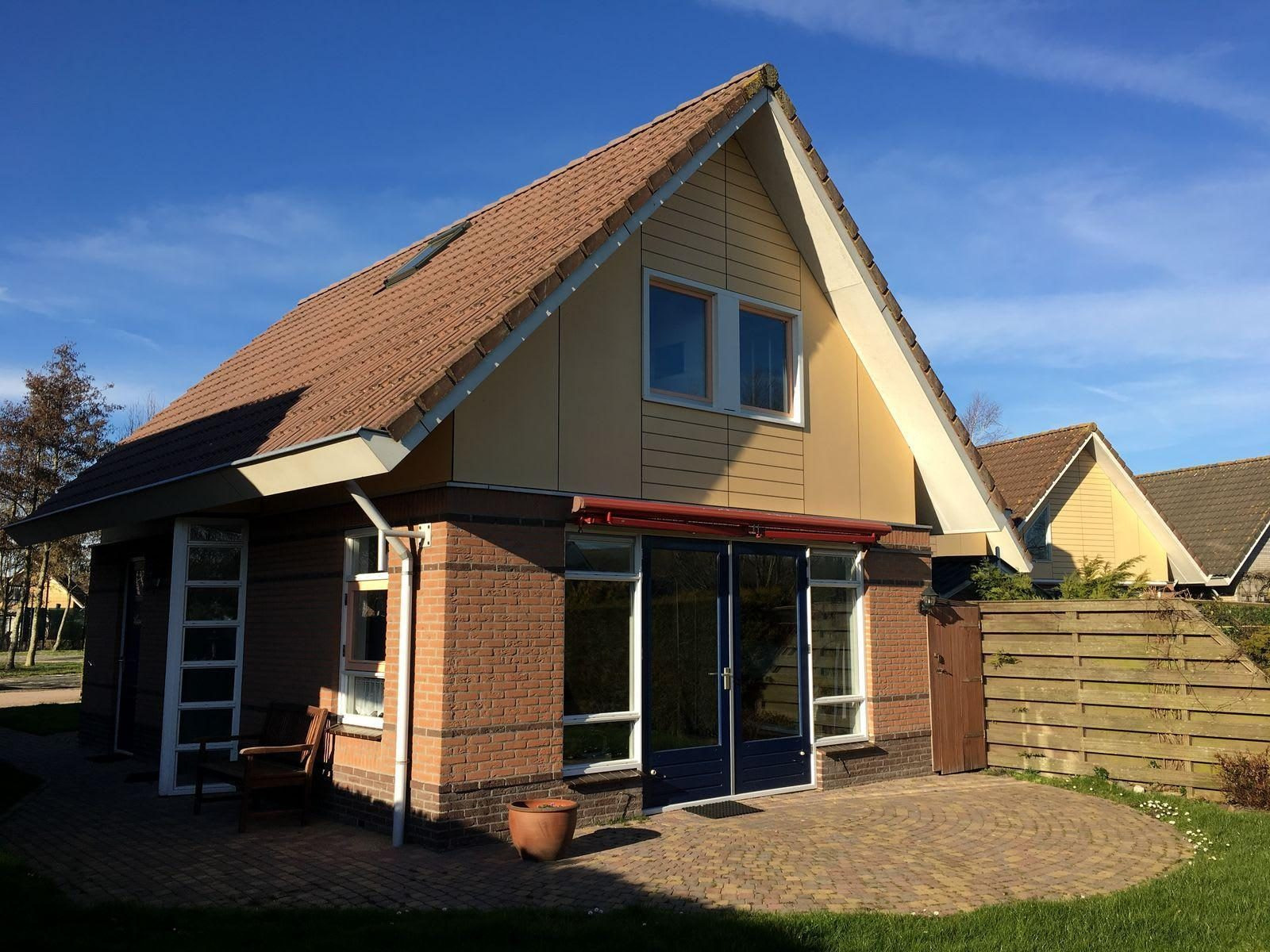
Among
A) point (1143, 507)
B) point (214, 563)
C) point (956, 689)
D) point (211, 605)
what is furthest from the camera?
point (1143, 507)

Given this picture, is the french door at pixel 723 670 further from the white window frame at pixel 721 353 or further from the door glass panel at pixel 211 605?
the door glass panel at pixel 211 605

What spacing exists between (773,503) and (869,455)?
6.17 ft

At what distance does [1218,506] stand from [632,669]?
22.9m

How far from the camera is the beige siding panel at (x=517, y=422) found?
29.5ft

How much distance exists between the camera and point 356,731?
31.6ft

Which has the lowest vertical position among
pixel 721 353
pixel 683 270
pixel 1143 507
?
pixel 1143 507

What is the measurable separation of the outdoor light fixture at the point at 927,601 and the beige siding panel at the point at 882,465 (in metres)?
0.92

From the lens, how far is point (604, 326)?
10.2 m

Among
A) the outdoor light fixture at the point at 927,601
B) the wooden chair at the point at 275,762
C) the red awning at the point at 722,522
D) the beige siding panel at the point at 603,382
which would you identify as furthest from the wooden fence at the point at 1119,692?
the wooden chair at the point at 275,762

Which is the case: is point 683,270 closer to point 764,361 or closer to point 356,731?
point 764,361

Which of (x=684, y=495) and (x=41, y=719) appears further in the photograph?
(x=41, y=719)

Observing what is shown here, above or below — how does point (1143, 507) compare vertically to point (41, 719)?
above

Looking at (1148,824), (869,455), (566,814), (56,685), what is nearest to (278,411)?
(566,814)

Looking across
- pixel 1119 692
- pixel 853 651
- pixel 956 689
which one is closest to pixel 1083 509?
pixel 956 689
